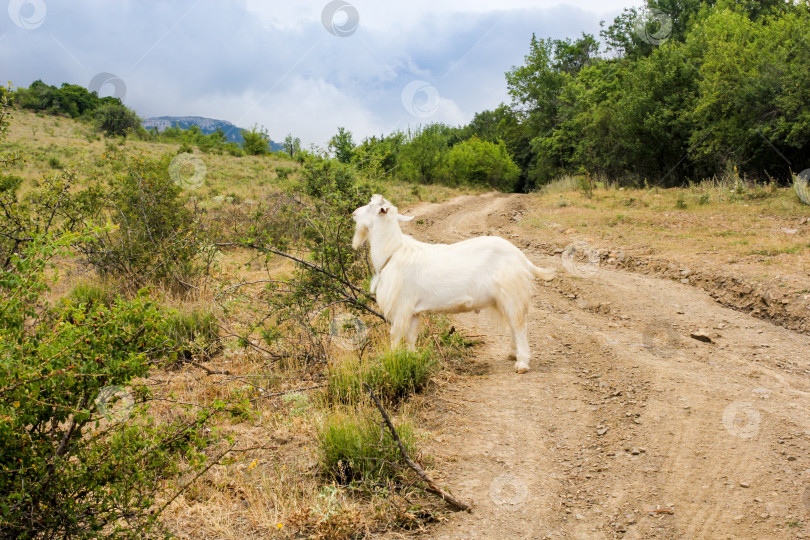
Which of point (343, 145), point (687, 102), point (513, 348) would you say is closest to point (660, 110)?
point (687, 102)

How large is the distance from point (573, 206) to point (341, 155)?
411 inches

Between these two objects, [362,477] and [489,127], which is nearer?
[362,477]

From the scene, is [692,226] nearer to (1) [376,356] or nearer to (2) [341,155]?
(1) [376,356]

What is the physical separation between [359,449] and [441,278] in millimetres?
2291

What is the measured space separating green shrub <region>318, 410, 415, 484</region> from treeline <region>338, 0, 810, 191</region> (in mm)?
7071

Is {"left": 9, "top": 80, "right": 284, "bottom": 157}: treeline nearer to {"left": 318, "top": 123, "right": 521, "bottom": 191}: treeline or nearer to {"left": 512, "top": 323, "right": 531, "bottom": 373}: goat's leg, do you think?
{"left": 318, "top": 123, "right": 521, "bottom": 191}: treeline

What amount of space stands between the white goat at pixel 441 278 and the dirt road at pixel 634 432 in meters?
0.77

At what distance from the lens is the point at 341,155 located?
25.8 m

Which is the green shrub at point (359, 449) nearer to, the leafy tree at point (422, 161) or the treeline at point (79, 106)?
the leafy tree at point (422, 161)

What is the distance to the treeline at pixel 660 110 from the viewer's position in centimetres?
2044

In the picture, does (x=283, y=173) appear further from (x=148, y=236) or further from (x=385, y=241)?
(x=385, y=241)

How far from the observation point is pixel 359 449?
14.9 feet

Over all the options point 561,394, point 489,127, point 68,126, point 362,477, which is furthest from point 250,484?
point 489,127

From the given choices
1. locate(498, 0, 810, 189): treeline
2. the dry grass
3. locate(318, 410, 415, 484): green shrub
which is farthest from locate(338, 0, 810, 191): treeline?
locate(318, 410, 415, 484): green shrub
